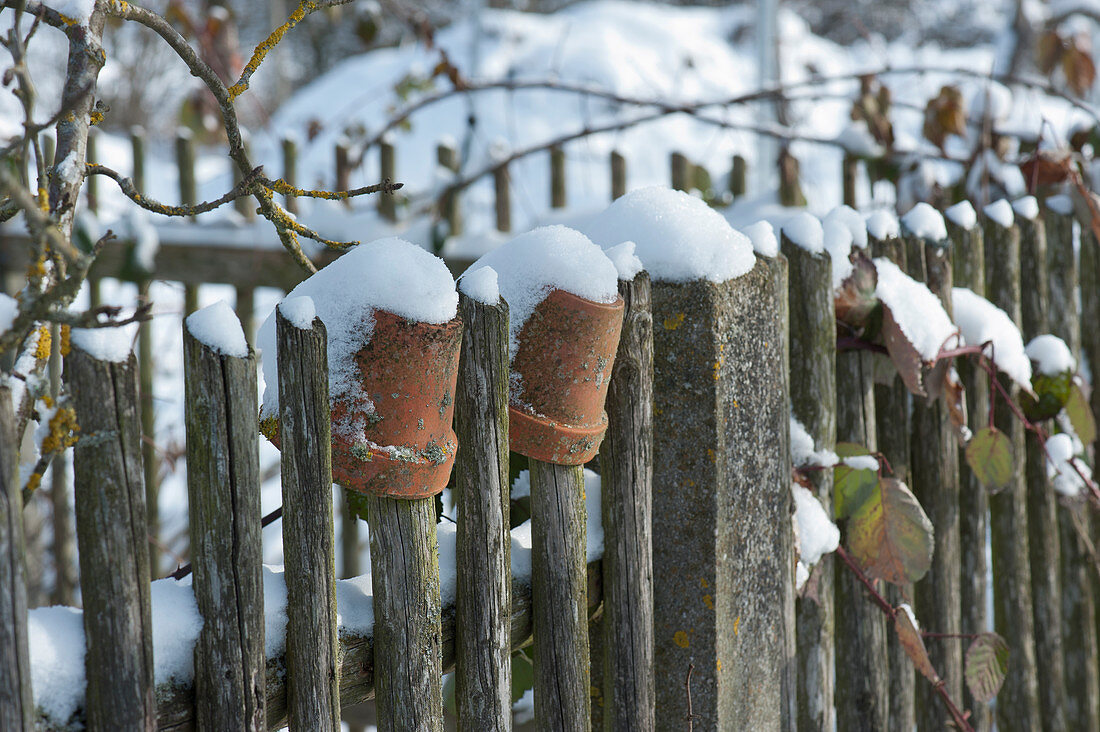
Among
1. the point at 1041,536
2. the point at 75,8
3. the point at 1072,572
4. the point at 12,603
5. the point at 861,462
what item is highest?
the point at 75,8

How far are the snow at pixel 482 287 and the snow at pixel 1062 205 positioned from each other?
1809 millimetres

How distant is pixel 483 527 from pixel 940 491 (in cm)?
111

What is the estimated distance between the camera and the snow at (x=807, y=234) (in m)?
1.45

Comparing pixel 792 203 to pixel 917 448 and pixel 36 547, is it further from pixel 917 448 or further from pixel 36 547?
pixel 36 547

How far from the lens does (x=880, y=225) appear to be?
64.4 inches

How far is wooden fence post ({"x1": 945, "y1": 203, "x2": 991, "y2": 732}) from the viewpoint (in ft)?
6.09

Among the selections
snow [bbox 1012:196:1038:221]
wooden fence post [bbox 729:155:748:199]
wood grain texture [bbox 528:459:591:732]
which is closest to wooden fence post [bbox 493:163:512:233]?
wooden fence post [bbox 729:155:748:199]

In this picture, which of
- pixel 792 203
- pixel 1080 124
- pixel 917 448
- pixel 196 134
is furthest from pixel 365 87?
pixel 917 448

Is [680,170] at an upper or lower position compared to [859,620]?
upper

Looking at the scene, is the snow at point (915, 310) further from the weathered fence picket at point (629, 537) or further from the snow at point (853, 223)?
the weathered fence picket at point (629, 537)

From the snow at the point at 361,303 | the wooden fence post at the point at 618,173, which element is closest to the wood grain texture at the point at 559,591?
the snow at the point at 361,303

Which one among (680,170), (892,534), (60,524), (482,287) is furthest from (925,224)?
(60,524)

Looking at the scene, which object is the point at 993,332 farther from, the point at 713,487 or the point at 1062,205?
the point at 713,487

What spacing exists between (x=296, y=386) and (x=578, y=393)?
1.13ft
